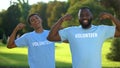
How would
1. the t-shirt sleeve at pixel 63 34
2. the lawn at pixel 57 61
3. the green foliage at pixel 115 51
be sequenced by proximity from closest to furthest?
the t-shirt sleeve at pixel 63 34 < the green foliage at pixel 115 51 < the lawn at pixel 57 61

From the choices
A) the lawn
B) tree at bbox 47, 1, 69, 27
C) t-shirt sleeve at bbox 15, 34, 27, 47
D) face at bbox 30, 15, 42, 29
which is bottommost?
the lawn

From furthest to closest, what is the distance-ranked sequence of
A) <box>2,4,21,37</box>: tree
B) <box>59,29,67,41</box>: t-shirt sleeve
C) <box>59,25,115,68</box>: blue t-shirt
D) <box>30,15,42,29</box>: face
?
1. <box>2,4,21,37</box>: tree
2. <box>30,15,42,29</box>: face
3. <box>59,29,67,41</box>: t-shirt sleeve
4. <box>59,25,115,68</box>: blue t-shirt

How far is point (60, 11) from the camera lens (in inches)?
1406

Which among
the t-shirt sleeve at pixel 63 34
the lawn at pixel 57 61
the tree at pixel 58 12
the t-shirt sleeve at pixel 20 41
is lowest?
the lawn at pixel 57 61

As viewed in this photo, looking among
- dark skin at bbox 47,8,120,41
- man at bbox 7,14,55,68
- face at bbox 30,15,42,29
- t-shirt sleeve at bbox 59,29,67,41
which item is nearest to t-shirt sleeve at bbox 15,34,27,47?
man at bbox 7,14,55,68

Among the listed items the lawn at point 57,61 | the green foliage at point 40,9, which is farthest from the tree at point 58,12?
the lawn at point 57,61

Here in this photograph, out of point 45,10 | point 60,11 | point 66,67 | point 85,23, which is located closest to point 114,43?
point 66,67

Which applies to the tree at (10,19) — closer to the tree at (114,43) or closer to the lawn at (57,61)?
the lawn at (57,61)

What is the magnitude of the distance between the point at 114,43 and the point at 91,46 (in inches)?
430

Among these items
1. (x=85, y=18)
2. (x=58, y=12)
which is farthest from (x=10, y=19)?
(x=85, y=18)

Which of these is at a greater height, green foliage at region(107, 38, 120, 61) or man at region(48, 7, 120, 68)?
man at region(48, 7, 120, 68)

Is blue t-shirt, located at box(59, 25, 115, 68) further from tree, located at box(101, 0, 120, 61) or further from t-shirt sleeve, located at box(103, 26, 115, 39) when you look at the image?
tree, located at box(101, 0, 120, 61)

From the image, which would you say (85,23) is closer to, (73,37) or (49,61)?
(73,37)

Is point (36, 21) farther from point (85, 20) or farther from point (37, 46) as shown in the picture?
point (85, 20)
